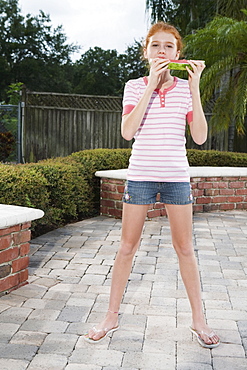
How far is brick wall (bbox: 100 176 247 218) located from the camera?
6.10 metres

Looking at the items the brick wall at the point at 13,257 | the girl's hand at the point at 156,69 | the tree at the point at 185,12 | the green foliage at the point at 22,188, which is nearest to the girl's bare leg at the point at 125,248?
the girl's hand at the point at 156,69

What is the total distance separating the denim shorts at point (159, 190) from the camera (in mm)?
2475

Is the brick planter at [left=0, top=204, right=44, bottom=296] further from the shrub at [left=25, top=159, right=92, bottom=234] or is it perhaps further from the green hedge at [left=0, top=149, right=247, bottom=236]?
the shrub at [left=25, top=159, right=92, bottom=234]

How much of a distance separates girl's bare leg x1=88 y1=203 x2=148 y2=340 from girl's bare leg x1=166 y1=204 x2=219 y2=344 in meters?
0.17

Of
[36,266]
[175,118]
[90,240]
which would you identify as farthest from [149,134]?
[90,240]

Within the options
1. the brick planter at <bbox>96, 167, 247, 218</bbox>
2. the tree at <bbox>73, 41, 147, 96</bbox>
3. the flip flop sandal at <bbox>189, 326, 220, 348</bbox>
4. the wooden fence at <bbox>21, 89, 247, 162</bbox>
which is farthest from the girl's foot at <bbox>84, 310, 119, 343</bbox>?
the tree at <bbox>73, 41, 147, 96</bbox>

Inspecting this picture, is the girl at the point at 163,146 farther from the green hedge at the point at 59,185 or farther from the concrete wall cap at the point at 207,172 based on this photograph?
the concrete wall cap at the point at 207,172

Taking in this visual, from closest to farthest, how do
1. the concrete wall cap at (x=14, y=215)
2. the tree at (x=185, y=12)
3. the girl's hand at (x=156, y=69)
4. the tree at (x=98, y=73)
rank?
the girl's hand at (x=156, y=69), the concrete wall cap at (x=14, y=215), the tree at (x=185, y=12), the tree at (x=98, y=73)

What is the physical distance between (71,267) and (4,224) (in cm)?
102

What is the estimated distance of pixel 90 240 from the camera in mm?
4949

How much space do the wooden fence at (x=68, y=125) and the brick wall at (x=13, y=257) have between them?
8.30 meters

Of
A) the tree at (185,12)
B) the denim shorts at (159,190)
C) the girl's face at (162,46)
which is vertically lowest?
the denim shorts at (159,190)

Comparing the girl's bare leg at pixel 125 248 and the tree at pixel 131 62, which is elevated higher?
the tree at pixel 131 62

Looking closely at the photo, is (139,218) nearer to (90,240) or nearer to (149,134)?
(149,134)
